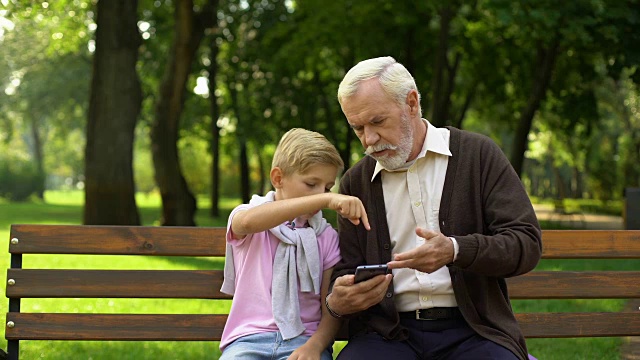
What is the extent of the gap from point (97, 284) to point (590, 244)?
2.53m

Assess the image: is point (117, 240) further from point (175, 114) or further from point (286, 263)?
point (175, 114)

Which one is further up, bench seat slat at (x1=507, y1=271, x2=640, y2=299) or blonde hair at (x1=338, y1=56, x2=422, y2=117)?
blonde hair at (x1=338, y1=56, x2=422, y2=117)

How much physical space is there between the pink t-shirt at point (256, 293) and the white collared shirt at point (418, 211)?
36cm

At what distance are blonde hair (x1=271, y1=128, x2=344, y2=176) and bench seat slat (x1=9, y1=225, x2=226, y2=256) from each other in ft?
2.85

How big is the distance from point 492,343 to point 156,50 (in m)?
26.4

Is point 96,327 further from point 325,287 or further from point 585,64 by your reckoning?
point 585,64

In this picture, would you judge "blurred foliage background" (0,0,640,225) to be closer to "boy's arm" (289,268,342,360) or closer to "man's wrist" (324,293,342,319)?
"boy's arm" (289,268,342,360)

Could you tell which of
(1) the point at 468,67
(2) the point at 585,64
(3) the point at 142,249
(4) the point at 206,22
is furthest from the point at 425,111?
(3) the point at 142,249

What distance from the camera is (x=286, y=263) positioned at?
432cm

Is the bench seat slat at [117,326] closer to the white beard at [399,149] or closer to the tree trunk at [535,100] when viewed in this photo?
the white beard at [399,149]

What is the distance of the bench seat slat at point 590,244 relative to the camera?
5074 mm

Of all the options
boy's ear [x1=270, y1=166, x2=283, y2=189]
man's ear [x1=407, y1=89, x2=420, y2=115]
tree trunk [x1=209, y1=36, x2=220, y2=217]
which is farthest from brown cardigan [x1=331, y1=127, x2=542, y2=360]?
tree trunk [x1=209, y1=36, x2=220, y2=217]

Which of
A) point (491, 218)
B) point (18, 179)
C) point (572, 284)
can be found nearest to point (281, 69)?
point (18, 179)

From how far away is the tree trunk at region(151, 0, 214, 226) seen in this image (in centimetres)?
2058
